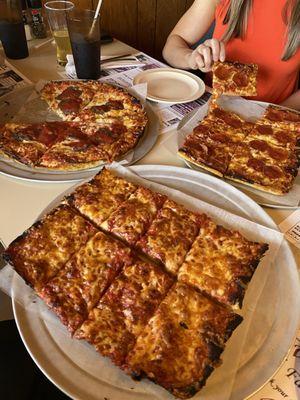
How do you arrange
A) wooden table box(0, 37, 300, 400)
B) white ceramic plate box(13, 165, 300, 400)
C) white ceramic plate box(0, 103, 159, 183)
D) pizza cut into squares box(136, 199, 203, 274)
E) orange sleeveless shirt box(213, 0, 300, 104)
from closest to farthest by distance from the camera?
1. white ceramic plate box(13, 165, 300, 400)
2. pizza cut into squares box(136, 199, 203, 274)
3. wooden table box(0, 37, 300, 400)
4. white ceramic plate box(0, 103, 159, 183)
5. orange sleeveless shirt box(213, 0, 300, 104)

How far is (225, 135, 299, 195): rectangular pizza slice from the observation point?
4.92 feet

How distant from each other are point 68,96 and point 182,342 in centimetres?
144

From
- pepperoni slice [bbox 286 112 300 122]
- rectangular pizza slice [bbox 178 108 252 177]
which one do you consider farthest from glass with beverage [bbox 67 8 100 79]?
pepperoni slice [bbox 286 112 300 122]

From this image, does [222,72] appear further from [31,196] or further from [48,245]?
[48,245]

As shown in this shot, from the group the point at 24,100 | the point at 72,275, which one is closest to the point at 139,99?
the point at 24,100

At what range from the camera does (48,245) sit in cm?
122

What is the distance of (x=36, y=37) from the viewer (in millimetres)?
2600

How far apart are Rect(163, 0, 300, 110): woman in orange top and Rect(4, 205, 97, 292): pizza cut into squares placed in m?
1.27

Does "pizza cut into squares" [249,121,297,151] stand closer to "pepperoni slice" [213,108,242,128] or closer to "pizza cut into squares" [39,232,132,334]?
"pepperoni slice" [213,108,242,128]

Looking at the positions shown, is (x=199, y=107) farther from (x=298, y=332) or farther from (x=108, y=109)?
(x=298, y=332)

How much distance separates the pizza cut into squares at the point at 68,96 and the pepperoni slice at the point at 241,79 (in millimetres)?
773

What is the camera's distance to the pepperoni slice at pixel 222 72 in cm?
196

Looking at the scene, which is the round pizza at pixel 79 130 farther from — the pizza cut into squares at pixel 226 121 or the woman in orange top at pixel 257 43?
the woman in orange top at pixel 257 43

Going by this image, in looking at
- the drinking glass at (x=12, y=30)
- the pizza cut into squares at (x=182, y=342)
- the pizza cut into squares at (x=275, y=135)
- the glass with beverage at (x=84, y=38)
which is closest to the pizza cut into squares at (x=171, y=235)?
the pizza cut into squares at (x=182, y=342)
